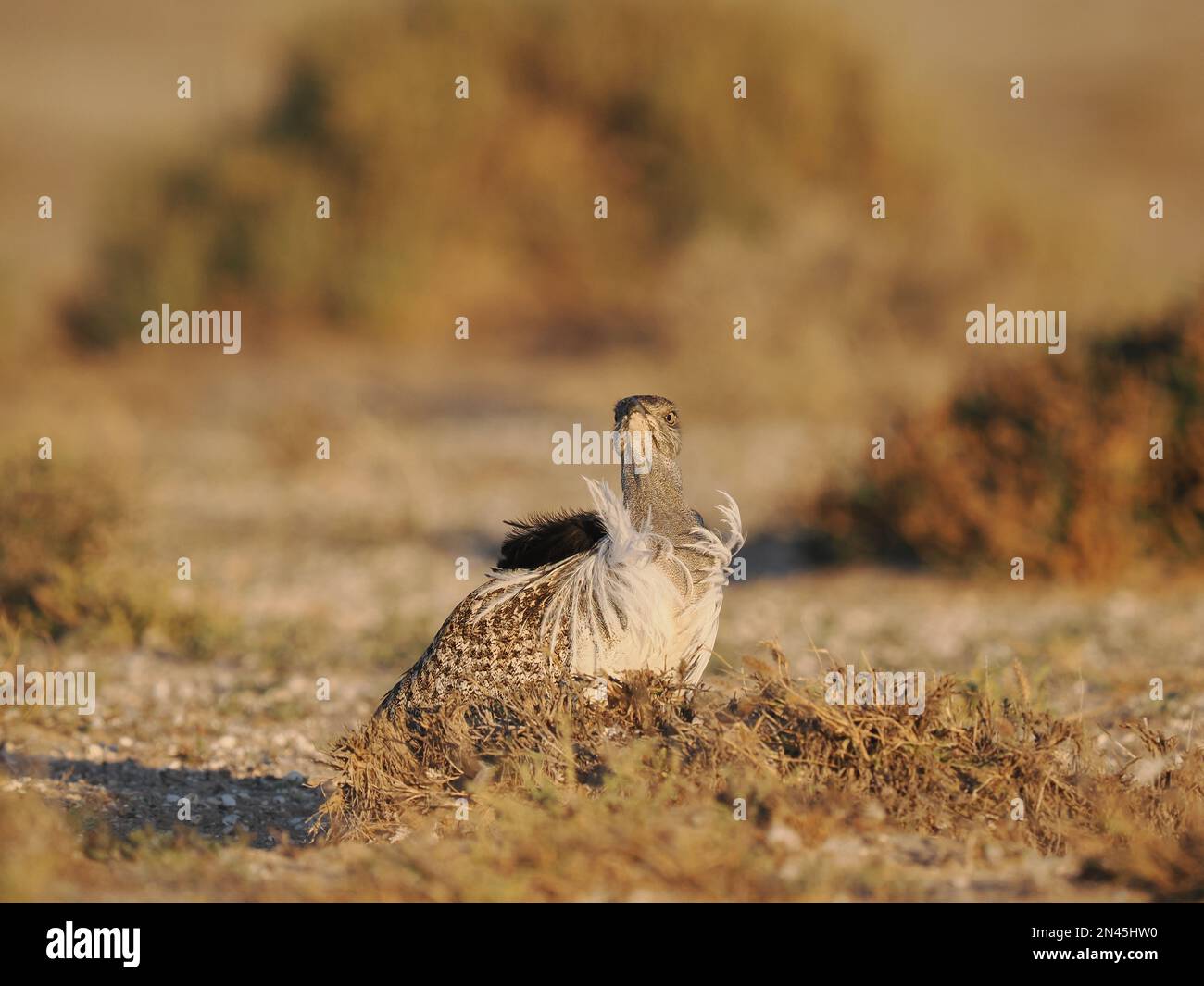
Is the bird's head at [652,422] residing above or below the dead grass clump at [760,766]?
above

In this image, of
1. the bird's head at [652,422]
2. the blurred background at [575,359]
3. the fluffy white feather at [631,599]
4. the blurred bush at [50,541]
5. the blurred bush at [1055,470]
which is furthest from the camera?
the blurred bush at [1055,470]

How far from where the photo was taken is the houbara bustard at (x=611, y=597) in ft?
14.4

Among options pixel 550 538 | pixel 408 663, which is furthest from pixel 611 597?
pixel 408 663

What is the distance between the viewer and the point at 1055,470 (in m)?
9.43

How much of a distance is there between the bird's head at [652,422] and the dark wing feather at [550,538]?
0.29 meters

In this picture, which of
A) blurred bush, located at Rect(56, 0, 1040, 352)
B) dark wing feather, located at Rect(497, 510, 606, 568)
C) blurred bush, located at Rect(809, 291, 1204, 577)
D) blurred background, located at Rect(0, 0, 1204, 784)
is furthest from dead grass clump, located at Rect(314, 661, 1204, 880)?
blurred bush, located at Rect(56, 0, 1040, 352)

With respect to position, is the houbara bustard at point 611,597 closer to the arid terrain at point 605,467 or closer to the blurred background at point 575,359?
the arid terrain at point 605,467

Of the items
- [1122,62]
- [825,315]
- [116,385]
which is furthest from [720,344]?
[1122,62]

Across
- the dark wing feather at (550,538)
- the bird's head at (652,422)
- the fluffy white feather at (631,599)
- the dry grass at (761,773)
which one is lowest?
the dry grass at (761,773)

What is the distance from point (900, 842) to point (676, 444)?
1.37m

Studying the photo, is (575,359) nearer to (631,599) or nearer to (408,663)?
(408,663)

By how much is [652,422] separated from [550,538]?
19.8 inches

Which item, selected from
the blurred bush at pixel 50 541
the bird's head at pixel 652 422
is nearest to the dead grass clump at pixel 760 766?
the bird's head at pixel 652 422

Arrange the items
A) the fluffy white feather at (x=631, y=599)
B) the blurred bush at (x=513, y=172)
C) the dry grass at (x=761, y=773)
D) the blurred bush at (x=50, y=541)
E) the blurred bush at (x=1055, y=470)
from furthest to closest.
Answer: the blurred bush at (x=513, y=172)
the blurred bush at (x=1055, y=470)
the blurred bush at (x=50, y=541)
the fluffy white feather at (x=631, y=599)
the dry grass at (x=761, y=773)
